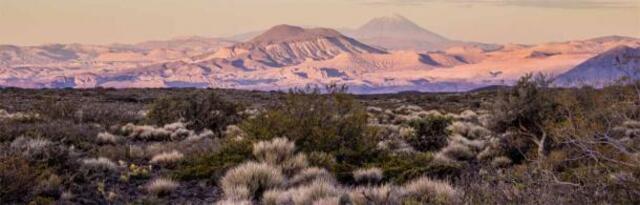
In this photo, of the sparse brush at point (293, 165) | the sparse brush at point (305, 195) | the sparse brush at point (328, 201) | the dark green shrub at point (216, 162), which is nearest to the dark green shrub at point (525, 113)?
the sparse brush at point (293, 165)

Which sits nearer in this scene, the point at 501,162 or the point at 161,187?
the point at 161,187

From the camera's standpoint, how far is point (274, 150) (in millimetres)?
10648

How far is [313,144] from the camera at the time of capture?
1193 centimetres

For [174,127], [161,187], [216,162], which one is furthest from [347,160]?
[174,127]

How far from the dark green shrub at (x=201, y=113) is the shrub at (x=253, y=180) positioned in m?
11.2

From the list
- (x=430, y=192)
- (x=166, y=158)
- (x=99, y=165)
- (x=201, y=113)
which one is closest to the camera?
(x=430, y=192)

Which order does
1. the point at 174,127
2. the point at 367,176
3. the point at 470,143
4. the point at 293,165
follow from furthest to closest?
the point at 174,127 → the point at 470,143 → the point at 293,165 → the point at 367,176

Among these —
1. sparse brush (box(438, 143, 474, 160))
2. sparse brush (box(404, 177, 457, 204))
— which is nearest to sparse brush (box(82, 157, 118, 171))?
sparse brush (box(404, 177, 457, 204))

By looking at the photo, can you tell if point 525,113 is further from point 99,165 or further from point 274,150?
point 99,165

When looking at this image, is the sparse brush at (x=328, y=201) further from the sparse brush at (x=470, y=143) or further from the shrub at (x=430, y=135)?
the shrub at (x=430, y=135)

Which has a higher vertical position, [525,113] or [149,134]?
[525,113]

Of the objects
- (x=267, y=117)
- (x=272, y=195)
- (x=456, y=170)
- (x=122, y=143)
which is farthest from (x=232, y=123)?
(x=272, y=195)

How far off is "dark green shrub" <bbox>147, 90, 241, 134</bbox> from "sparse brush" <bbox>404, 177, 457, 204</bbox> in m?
12.6

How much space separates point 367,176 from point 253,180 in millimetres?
1941
